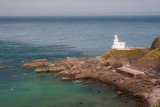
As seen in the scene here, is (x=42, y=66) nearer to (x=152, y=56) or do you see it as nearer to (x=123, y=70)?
(x=123, y=70)

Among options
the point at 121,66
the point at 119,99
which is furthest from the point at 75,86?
the point at 121,66

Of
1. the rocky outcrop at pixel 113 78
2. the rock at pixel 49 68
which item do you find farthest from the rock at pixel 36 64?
the rocky outcrop at pixel 113 78

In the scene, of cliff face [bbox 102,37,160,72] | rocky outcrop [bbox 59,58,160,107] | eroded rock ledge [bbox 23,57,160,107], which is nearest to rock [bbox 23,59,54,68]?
eroded rock ledge [bbox 23,57,160,107]

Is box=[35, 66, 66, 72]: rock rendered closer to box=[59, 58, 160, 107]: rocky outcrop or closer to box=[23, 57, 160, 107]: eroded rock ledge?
box=[23, 57, 160, 107]: eroded rock ledge

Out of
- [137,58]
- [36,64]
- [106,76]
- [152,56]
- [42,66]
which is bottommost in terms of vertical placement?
[42,66]

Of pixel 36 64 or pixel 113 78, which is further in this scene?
pixel 36 64

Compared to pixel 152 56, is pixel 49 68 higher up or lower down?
lower down

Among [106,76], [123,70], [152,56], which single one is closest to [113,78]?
[106,76]

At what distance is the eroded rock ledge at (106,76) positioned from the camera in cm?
6383

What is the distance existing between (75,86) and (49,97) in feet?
32.9

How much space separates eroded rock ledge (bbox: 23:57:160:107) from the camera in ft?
209

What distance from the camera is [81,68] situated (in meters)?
85.4

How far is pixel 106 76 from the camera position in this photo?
77.2 m

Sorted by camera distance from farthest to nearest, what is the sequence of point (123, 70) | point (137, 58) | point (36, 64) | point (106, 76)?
point (36, 64) → point (137, 58) → point (123, 70) → point (106, 76)
